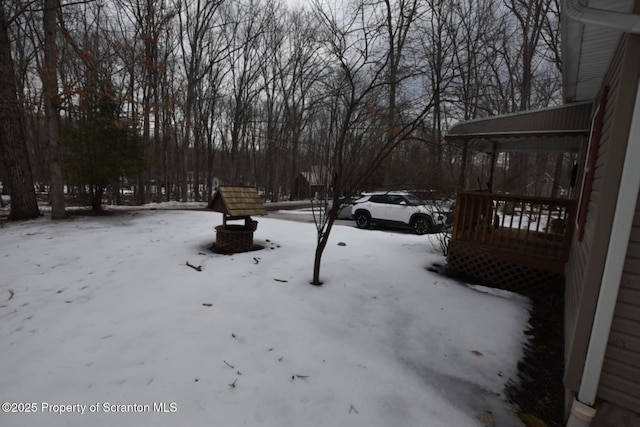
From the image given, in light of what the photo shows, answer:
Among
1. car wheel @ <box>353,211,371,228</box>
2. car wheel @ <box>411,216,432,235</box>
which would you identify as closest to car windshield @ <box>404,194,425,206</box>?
car wheel @ <box>411,216,432,235</box>

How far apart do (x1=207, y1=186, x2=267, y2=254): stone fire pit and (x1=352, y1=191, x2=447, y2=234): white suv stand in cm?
489

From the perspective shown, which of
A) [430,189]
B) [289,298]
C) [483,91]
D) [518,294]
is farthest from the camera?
[483,91]

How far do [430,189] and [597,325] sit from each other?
6754 millimetres

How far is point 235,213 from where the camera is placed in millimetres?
5906

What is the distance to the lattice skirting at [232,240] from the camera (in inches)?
242

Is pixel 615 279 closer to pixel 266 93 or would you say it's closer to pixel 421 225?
pixel 421 225

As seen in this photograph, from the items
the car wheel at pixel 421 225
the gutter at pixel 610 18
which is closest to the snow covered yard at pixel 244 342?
the gutter at pixel 610 18

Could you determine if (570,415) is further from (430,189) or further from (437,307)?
(430,189)

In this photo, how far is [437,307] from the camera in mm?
4023

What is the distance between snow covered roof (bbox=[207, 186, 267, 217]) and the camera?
5.98 metres

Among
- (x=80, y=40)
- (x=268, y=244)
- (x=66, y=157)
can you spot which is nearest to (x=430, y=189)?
(x=268, y=244)

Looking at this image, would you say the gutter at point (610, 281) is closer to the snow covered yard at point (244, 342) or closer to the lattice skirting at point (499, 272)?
the snow covered yard at point (244, 342)

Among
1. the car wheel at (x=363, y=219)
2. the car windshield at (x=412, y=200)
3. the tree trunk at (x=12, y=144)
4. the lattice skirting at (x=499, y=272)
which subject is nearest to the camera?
the lattice skirting at (x=499, y=272)

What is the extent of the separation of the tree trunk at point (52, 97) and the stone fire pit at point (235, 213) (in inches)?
223
